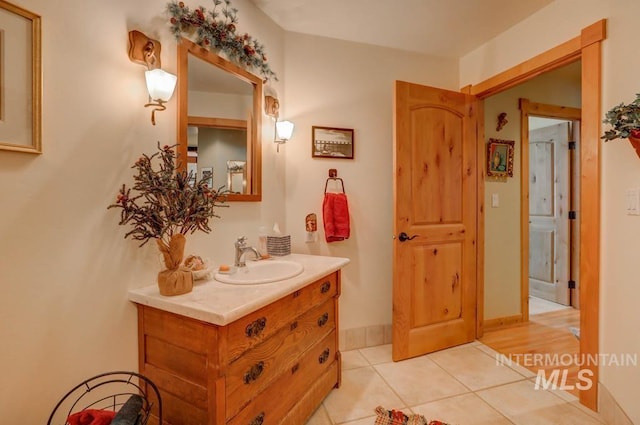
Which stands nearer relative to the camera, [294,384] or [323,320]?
[294,384]

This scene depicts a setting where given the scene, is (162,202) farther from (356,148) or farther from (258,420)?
(356,148)

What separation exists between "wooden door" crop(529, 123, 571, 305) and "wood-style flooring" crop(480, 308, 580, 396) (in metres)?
0.57

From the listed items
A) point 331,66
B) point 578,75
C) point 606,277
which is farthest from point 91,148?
point 578,75

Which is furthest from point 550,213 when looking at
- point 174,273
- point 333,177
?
point 174,273

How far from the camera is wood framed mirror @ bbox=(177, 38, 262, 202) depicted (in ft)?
4.86

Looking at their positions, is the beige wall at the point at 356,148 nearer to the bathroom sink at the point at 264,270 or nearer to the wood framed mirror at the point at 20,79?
the bathroom sink at the point at 264,270

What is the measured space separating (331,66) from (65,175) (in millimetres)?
1913

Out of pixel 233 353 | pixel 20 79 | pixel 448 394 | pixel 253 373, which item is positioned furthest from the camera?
pixel 448 394

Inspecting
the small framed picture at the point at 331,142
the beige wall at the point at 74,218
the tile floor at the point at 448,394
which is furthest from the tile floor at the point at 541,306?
the beige wall at the point at 74,218

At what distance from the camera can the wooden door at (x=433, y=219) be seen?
2.17m

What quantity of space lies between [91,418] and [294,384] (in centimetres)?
81

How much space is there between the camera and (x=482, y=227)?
8.32 feet

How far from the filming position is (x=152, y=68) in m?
1.29

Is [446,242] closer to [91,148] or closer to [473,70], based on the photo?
[473,70]
